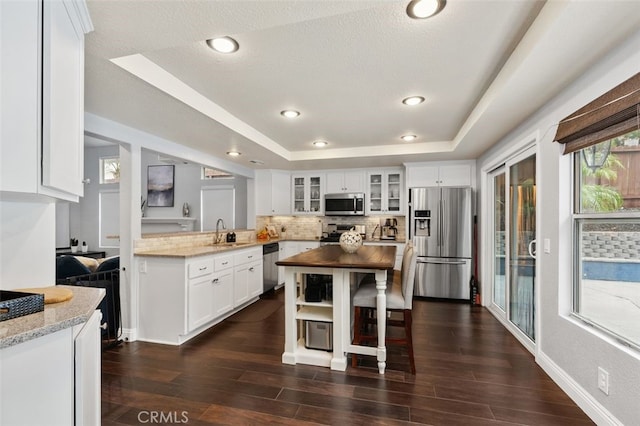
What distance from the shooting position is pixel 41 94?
113cm

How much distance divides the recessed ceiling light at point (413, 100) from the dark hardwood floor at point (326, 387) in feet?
7.67

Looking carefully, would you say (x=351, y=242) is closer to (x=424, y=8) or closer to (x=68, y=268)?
(x=424, y=8)

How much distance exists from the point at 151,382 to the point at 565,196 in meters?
3.46

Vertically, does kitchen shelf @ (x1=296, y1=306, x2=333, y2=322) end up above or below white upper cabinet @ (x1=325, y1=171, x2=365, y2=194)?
below

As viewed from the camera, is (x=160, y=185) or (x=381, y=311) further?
(x=160, y=185)

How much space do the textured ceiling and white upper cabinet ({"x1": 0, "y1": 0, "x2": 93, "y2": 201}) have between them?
0.75 ft

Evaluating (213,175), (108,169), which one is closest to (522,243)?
(213,175)

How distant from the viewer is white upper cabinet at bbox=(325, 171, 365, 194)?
550 cm

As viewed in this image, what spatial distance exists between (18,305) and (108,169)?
6529 millimetres

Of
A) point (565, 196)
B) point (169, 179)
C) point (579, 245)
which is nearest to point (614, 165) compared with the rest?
point (565, 196)

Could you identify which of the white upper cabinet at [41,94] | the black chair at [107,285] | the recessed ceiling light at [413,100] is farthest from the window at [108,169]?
the recessed ceiling light at [413,100]

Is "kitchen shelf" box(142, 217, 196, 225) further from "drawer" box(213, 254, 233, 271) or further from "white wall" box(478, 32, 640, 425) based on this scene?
"white wall" box(478, 32, 640, 425)

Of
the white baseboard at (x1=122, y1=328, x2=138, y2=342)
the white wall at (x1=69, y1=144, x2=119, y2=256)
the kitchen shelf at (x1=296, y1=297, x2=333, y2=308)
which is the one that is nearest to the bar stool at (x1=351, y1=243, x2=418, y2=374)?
the kitchen shelf at (x1=296, y1=297, x2=333, y2=308)

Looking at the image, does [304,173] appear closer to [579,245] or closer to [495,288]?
[495,288]
